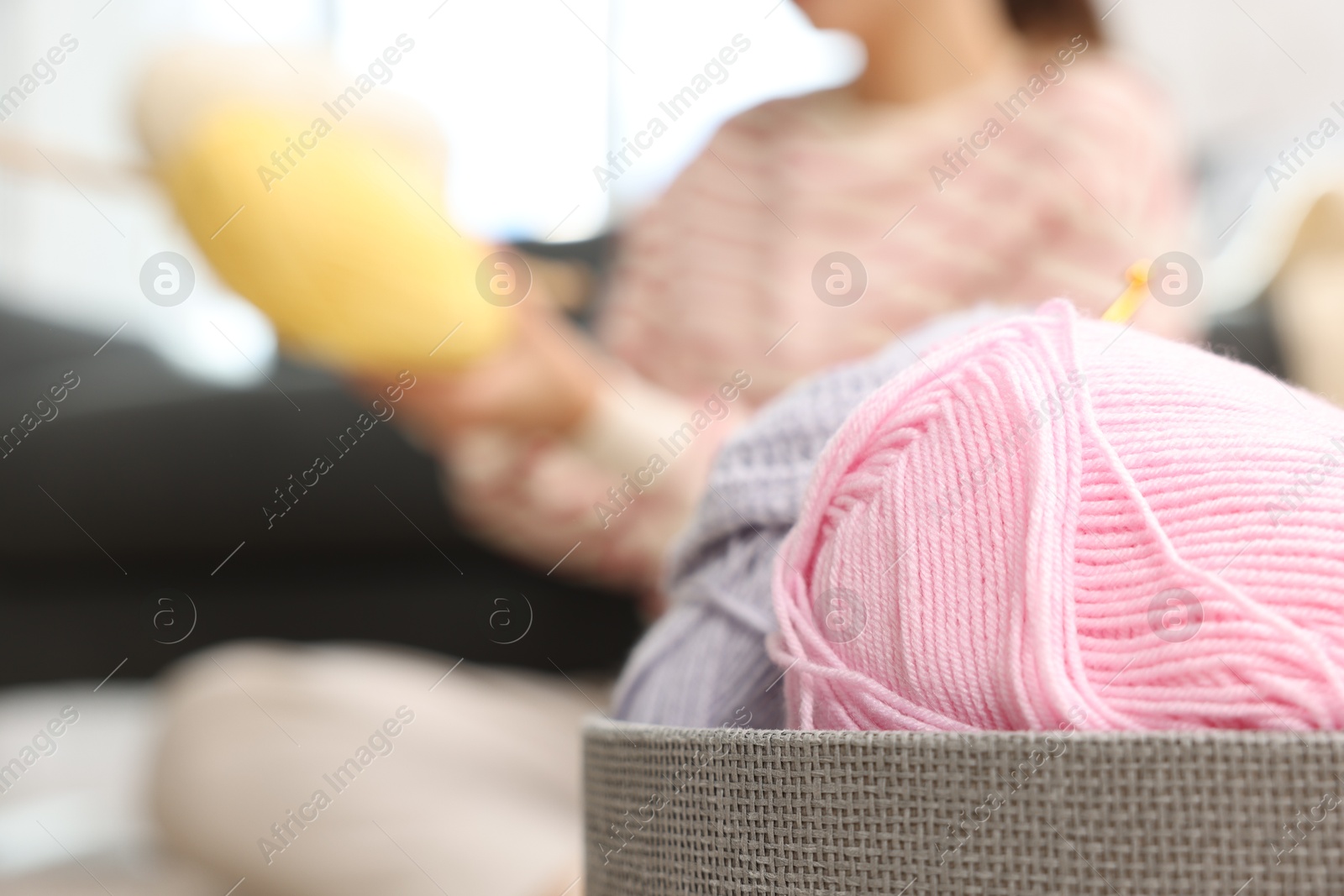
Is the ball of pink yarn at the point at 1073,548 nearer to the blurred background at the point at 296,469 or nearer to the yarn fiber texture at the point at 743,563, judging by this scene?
the yarn fiber texture at the point at 743,563

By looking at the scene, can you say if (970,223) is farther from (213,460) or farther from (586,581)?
(213,460)

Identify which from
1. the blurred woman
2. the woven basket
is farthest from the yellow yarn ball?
the woven basket

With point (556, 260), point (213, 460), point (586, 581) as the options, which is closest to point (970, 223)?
point (586, 581)

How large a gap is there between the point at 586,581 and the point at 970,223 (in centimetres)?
55

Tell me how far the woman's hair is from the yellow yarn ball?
46cm

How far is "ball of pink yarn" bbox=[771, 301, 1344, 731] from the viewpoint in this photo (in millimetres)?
194

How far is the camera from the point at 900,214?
72 centimetres

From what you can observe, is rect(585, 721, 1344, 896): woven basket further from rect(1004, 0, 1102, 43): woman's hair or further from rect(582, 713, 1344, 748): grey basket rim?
rect(1004, 0, 1102, 43): woman's hair

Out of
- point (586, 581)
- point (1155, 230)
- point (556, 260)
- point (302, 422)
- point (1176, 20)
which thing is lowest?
point (586, 581)

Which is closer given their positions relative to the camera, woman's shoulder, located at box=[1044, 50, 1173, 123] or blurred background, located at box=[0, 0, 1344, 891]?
woman's shoulder, located at box=[1044, 50, 1173, 123]

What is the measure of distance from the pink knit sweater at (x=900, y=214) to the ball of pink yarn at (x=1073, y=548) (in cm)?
42

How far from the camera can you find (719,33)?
5.46 feet

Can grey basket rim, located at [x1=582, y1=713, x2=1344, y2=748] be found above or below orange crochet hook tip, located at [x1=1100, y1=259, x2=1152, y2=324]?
below

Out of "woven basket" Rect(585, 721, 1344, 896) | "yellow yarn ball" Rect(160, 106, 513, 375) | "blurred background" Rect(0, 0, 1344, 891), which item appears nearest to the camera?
"woven basket" Rect(585, 721, 1344, 896)
